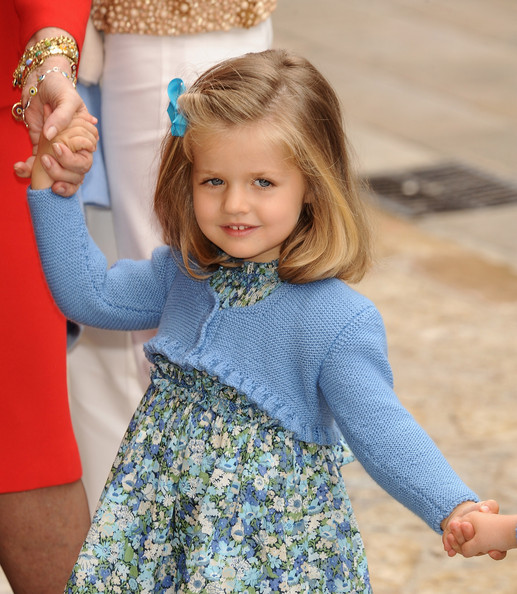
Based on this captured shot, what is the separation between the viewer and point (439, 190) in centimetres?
578

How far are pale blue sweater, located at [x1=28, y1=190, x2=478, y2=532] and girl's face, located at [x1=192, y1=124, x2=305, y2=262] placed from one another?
0.10 metres

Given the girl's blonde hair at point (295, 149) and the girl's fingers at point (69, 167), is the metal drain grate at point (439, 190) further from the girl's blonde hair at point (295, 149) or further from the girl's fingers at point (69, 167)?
the girl's fingers at point (69, 167)

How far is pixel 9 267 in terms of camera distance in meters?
2.08

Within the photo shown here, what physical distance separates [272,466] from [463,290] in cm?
290

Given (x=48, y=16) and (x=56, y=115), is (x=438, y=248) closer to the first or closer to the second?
(x=48, y=16)

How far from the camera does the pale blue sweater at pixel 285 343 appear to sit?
168 cm

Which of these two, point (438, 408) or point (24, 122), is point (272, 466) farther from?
point (438, 408)

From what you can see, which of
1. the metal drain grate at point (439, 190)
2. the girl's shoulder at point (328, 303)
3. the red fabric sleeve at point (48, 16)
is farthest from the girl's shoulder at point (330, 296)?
the metal drain grate at point (439, 190)

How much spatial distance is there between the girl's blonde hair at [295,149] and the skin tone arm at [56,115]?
16cm

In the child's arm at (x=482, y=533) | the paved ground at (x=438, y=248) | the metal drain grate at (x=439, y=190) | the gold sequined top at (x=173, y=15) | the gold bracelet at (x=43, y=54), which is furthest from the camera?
the metal drain grate at (x=439, y=190)

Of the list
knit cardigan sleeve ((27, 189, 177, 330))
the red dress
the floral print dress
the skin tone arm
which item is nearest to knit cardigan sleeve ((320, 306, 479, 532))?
the floral print dress

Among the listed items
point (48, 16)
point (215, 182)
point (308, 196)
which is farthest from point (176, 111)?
point (48, 16)

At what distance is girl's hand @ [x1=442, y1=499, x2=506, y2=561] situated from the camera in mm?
1589

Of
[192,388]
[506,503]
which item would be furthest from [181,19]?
[506,503]
